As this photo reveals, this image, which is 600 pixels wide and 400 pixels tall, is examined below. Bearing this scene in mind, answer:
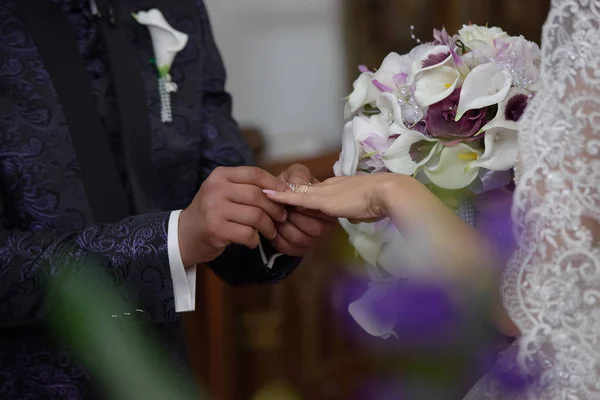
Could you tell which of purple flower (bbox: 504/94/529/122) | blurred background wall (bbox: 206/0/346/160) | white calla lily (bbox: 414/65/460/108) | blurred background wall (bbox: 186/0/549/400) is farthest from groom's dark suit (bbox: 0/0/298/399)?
blurred background wall (bbox: 206/0/346/160)

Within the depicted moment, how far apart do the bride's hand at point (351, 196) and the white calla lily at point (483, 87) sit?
14 centimetres

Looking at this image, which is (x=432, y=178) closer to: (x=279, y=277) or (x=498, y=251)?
(x=498, y=251)

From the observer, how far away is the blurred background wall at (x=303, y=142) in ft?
8.25

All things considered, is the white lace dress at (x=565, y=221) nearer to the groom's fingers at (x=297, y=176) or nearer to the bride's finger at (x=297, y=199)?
the bride's finger at (x=297, y=199)

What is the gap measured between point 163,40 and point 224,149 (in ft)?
0.84

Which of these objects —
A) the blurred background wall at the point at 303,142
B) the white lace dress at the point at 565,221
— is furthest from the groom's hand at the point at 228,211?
the blurred background wall at the point at 303,142

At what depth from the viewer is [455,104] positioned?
44.1 inches

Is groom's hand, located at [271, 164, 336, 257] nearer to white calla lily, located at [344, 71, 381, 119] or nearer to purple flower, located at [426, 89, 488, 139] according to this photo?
white calla lily, located at [344, 71, 381, 119]

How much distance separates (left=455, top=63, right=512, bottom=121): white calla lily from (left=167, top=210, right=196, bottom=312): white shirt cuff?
487 mm

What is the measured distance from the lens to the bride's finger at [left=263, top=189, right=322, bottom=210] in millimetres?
1177

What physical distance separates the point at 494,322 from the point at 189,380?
0.76m

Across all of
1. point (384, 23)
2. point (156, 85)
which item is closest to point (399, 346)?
point (384, 23)

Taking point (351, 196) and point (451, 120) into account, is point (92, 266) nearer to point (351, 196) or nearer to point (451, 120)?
point (351, 196)

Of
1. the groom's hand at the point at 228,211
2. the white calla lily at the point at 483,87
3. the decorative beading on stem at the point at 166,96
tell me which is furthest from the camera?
the decorative beading on stem at the point at 166,96
